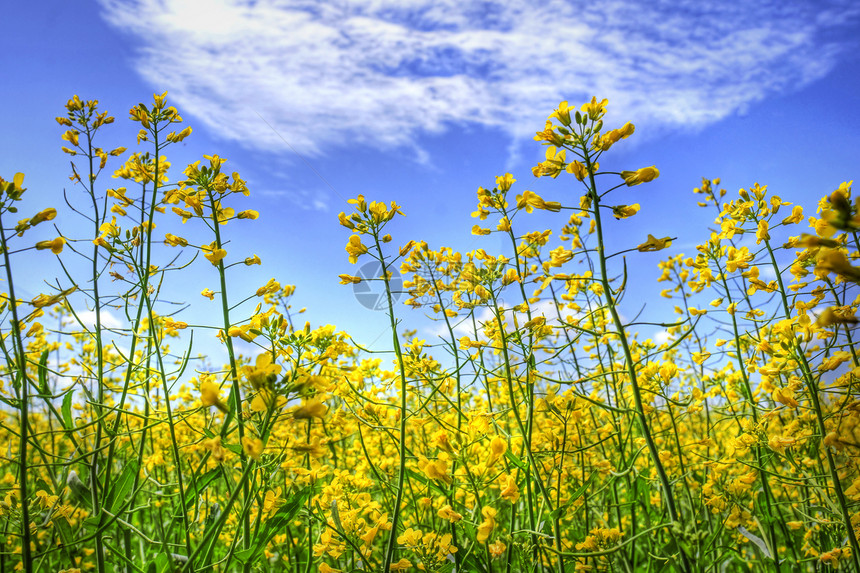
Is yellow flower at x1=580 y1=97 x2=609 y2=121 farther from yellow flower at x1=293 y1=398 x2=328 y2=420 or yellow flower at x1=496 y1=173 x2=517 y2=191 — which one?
yellow flower at x1=293 y1=398 x2=328 y2=420

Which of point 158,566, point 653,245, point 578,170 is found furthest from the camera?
point 158,566

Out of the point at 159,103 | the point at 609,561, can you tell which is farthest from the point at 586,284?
the point at 159,103

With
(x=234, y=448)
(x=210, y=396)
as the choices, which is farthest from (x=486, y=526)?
(x=210, y=396)

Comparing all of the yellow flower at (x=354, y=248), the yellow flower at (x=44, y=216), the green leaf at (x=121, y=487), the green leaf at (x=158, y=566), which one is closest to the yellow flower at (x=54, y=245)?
the yellow flower at (x=44, y=216)

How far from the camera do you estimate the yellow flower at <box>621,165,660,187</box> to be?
5.61 feet

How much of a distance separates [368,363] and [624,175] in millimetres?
2344

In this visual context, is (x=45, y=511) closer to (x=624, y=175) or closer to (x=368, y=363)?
(x=368, y=363)

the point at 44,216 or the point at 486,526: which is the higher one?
the point at 44,216

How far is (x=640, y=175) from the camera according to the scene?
68.1 inches

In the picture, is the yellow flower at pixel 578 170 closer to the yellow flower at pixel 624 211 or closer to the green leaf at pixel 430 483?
the yellow flower at pixel 624 211

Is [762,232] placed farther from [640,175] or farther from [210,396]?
[210,396]

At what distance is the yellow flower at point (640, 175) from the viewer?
1710 mm

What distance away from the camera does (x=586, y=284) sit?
343cm

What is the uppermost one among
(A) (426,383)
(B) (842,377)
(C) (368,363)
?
(C) (368,363)
